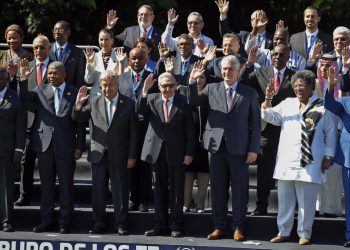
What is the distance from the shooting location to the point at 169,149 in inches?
528

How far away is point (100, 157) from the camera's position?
1351 centimetres

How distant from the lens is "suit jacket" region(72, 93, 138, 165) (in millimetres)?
13477

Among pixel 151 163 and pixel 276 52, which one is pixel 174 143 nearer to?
pixel 151 163

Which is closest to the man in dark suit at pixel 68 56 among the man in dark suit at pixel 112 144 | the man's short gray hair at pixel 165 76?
the man in dark suit at pixel 112 144

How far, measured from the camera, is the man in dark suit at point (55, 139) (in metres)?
13.6

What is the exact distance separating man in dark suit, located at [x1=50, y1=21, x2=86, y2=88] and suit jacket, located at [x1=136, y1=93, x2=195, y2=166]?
4.51 feet

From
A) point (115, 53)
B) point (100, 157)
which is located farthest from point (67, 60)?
point (100, 157)

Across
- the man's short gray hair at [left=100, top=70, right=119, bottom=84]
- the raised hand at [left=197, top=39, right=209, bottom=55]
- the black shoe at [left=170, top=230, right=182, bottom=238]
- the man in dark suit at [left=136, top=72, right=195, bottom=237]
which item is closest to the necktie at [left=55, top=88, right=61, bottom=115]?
the man's short gray hair at [left=100, top=70, right=119, bottom=84]

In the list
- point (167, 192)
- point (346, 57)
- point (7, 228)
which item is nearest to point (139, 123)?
point (167, 192)

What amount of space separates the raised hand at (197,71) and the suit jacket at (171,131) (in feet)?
1.21

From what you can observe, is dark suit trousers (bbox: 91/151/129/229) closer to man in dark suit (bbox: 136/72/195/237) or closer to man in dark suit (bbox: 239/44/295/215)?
man in dark suit (bbox: 136/72/195/237)

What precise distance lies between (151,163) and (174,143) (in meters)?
0.35

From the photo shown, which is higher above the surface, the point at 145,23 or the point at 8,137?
the point at 145,23

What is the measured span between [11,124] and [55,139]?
0.55m
